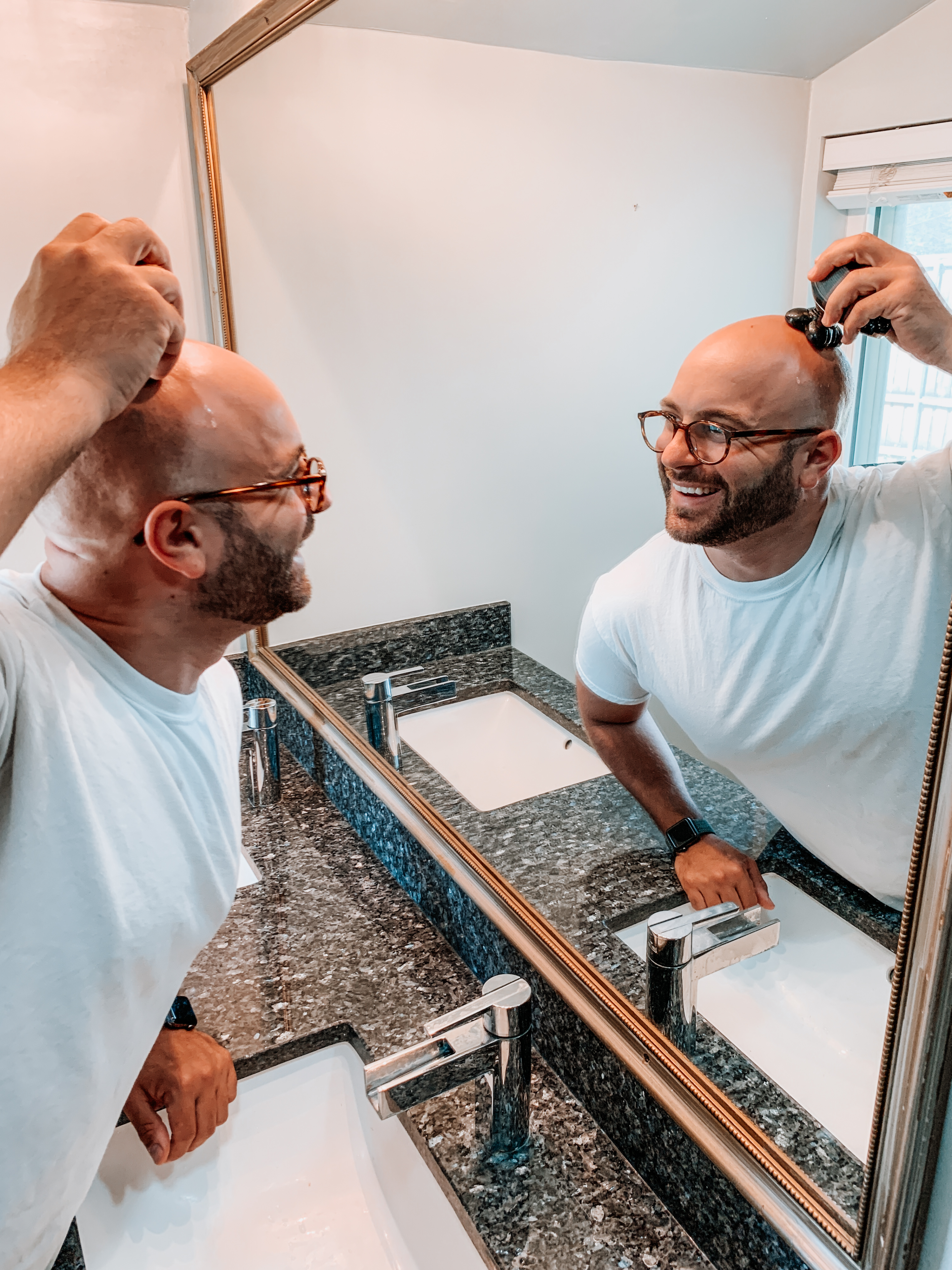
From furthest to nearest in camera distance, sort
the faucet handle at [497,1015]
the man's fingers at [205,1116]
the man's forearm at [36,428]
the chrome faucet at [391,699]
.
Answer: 1. the chrome faucet at [391,699]
2. the man's fingers at [205,1116]
3. the faucet handle at [497,1015]
4. the man's forearm at [36,428]

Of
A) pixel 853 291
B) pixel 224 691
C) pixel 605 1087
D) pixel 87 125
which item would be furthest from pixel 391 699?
pixel 87 125

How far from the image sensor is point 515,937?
1.07 metres

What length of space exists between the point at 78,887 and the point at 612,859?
1.67 ft

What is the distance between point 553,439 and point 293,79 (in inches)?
33.4

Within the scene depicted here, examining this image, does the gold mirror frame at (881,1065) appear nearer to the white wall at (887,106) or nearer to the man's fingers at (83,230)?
the white wall at (887,106)

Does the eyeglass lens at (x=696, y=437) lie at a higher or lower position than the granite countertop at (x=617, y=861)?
higher

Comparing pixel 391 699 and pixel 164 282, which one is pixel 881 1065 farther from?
pixel 391 699

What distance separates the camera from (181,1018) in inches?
42.3

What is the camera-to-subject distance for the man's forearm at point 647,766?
2.82 ft

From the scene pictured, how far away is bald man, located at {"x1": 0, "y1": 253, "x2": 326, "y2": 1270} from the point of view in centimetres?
73

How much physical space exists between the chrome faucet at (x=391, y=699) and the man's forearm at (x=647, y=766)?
1.46ft

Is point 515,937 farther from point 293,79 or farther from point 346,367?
point 293,79

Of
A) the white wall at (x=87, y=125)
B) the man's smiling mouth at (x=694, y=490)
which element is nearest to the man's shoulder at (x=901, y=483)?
the man's smiling mouth at (x=694, y=490)

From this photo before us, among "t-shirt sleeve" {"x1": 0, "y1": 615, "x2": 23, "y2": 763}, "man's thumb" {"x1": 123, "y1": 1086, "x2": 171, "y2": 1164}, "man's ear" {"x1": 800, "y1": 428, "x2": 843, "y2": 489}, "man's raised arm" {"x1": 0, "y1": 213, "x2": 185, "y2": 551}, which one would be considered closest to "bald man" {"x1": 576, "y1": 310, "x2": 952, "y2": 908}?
"man's ear" {"x1": 800, "y1": 428, "x2": 843, "y2": 489}
